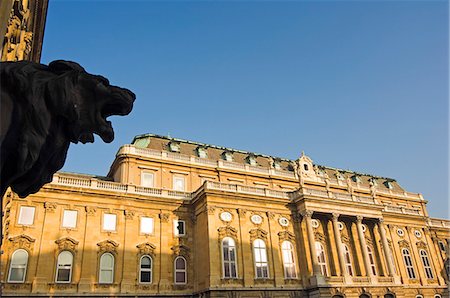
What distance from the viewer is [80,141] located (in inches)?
175

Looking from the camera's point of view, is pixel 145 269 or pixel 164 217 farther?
pixel 164 217

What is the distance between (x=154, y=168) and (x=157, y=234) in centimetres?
755

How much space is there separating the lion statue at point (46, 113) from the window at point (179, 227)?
91.4 feet

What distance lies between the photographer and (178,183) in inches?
1436

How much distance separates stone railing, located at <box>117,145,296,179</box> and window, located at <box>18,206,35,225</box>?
992cm

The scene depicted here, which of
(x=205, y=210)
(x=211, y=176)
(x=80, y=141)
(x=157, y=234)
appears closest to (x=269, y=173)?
(x=211, y=176)

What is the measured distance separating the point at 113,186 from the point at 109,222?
307 centimetres

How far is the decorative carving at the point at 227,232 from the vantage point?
29.9m

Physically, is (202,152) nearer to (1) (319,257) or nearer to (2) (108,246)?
(2) (108,246)

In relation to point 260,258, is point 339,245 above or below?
above

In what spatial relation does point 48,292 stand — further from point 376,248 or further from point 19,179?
point 376,248

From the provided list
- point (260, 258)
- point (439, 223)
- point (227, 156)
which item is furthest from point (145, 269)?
point (439, 223)

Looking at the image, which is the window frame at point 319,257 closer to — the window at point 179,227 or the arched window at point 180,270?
the arched window at point 180,270

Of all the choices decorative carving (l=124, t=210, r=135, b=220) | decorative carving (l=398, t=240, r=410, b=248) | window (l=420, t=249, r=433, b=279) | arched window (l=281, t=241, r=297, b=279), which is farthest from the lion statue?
window (l=420, t=249, r=433, b=279)
